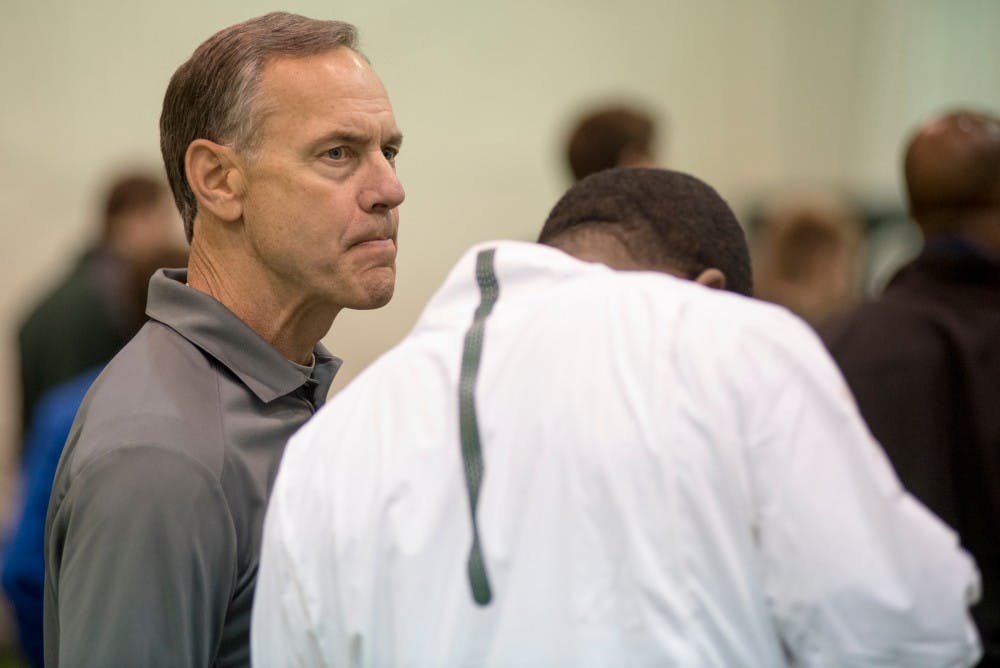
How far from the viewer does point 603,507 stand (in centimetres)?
117

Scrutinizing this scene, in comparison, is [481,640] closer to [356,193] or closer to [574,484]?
[574,484]

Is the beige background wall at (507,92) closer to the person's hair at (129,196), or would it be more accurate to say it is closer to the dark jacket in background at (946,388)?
the person's hair at (129,196)

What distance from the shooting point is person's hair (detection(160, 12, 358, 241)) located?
1609 mm

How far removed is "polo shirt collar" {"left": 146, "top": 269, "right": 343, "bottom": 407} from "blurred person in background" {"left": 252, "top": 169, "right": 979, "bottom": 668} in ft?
1.02

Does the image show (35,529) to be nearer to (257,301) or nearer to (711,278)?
(257,301)

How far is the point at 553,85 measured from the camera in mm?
6969

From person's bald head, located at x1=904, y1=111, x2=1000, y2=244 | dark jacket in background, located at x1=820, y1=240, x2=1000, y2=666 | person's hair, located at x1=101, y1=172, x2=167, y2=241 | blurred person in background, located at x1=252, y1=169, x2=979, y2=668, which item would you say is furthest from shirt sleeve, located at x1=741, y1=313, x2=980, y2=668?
person's hair, located at x1=101, y1=172, x2=167, y2=241

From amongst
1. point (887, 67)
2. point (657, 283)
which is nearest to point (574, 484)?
point (657, 283)

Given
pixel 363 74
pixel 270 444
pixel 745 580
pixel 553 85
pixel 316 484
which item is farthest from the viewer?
pixel 553 85

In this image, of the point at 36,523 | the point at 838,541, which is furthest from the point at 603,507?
the point at 36,523

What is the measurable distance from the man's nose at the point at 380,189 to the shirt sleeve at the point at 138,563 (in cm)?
41

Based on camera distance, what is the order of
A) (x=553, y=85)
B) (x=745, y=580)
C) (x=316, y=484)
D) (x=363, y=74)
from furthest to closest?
(x=553, y=85)
(x=363, y=74)
(x=316, y=484)
(x=745, y=580)

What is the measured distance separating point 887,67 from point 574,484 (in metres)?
7.52

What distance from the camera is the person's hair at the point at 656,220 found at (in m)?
1.40
